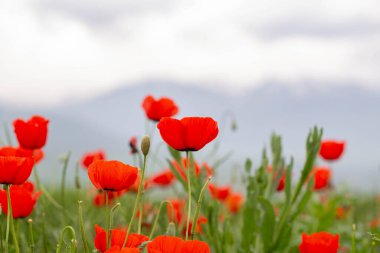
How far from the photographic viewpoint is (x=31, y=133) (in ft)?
6.03

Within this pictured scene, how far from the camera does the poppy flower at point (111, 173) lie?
1.32 metres

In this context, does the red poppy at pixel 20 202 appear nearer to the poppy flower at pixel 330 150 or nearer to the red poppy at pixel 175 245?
the red poppy at pixel 175 245

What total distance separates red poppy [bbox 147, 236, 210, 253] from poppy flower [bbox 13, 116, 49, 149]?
85 centimetres

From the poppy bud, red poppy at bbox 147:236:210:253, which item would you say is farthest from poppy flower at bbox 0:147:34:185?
red poppy at bbox 147:236:210:253

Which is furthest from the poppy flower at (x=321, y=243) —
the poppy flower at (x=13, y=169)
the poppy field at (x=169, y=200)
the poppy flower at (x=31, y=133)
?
the poppy flower at (x=31, y=133)

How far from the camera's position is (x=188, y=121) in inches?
54.0

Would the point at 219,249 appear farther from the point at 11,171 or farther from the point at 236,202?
the point at 236,202

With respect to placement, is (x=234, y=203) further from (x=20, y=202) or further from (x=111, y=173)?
(x=111, y=173)

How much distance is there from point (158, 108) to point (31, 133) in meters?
0.50

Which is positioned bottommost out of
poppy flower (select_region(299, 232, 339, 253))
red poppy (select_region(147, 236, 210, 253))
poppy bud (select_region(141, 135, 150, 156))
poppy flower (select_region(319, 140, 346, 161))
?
poppy flower (select_region(299, 232, 339, 253))

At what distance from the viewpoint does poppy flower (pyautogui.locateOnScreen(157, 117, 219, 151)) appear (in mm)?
1370

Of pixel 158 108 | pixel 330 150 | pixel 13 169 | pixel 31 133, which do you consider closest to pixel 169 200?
pixel 158 108

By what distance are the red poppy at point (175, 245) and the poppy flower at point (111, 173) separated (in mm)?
251

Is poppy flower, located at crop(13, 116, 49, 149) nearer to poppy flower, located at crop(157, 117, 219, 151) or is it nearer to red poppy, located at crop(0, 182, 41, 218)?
red poppy, located at crop(0, 182, 41, 218)
